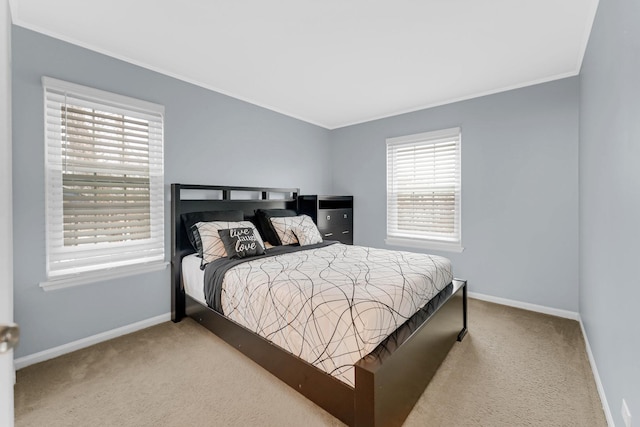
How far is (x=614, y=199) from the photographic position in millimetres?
1510

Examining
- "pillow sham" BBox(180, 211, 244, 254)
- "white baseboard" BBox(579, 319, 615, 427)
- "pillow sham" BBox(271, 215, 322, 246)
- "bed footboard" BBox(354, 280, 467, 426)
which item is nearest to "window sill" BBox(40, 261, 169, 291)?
"pillow sham" BBox(180, 211, 244, 254)

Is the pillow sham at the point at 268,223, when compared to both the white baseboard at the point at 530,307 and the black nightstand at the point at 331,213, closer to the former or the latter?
the black nightstand at the point at 331,213

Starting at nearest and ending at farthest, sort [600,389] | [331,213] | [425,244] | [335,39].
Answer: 1. [600,389]
2. [335,39]
3. [425,244]
4. [331,213]

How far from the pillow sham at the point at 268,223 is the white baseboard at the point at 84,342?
1.26 meters

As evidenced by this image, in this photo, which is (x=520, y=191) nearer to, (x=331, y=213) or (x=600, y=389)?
(x=600, y=389)

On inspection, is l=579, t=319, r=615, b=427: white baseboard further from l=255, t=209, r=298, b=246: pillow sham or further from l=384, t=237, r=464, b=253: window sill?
l=255, t=209, r=298, b=246: pillow sham

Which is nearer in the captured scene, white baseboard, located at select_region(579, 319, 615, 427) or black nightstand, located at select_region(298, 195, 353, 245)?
white baseboard, located at select_region(579, 319, 615, 427)

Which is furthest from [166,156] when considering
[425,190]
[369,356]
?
[425,190]

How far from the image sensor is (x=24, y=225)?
6.66ft

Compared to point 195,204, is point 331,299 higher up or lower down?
lower down

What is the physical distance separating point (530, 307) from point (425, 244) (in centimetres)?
127

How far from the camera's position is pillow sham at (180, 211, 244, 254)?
2.72m

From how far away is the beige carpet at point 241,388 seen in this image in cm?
158

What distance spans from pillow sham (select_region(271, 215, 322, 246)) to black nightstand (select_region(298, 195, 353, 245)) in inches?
23.1
